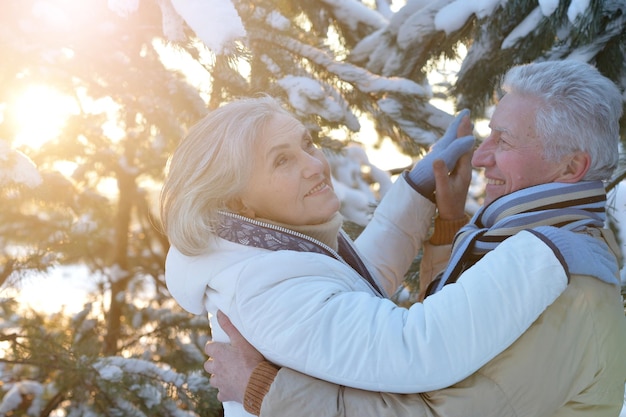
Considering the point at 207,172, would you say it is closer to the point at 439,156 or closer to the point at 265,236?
the point at 265,236

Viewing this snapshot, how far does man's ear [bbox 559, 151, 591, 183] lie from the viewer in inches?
80.0

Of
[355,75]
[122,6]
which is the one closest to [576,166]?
[355,75]

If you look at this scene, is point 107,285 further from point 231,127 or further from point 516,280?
point 516,280

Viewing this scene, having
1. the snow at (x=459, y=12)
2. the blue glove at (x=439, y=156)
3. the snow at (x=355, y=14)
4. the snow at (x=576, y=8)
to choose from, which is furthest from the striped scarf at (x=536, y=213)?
the snow at (x=355, y=14)

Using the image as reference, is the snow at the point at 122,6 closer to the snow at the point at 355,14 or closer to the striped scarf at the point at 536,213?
the striped scarf at the point at 536,213

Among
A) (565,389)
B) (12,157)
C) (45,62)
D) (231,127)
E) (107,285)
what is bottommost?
(565,389)

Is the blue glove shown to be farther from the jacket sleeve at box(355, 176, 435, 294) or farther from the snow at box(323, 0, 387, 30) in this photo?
the snow at box(323, 0, 387, 30)

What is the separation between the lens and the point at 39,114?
160 inches

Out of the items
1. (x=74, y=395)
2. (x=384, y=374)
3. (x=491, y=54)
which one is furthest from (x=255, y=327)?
(x=74, y=395)

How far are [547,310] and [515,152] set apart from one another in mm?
521

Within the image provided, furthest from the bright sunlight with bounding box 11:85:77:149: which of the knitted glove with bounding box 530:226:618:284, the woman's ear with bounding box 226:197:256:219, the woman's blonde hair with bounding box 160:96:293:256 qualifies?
the knitted glove with bounding box 530:226:618:284

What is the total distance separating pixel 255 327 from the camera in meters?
1.85

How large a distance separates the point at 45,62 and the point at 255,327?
176cm

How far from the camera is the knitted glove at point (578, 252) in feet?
5.87
